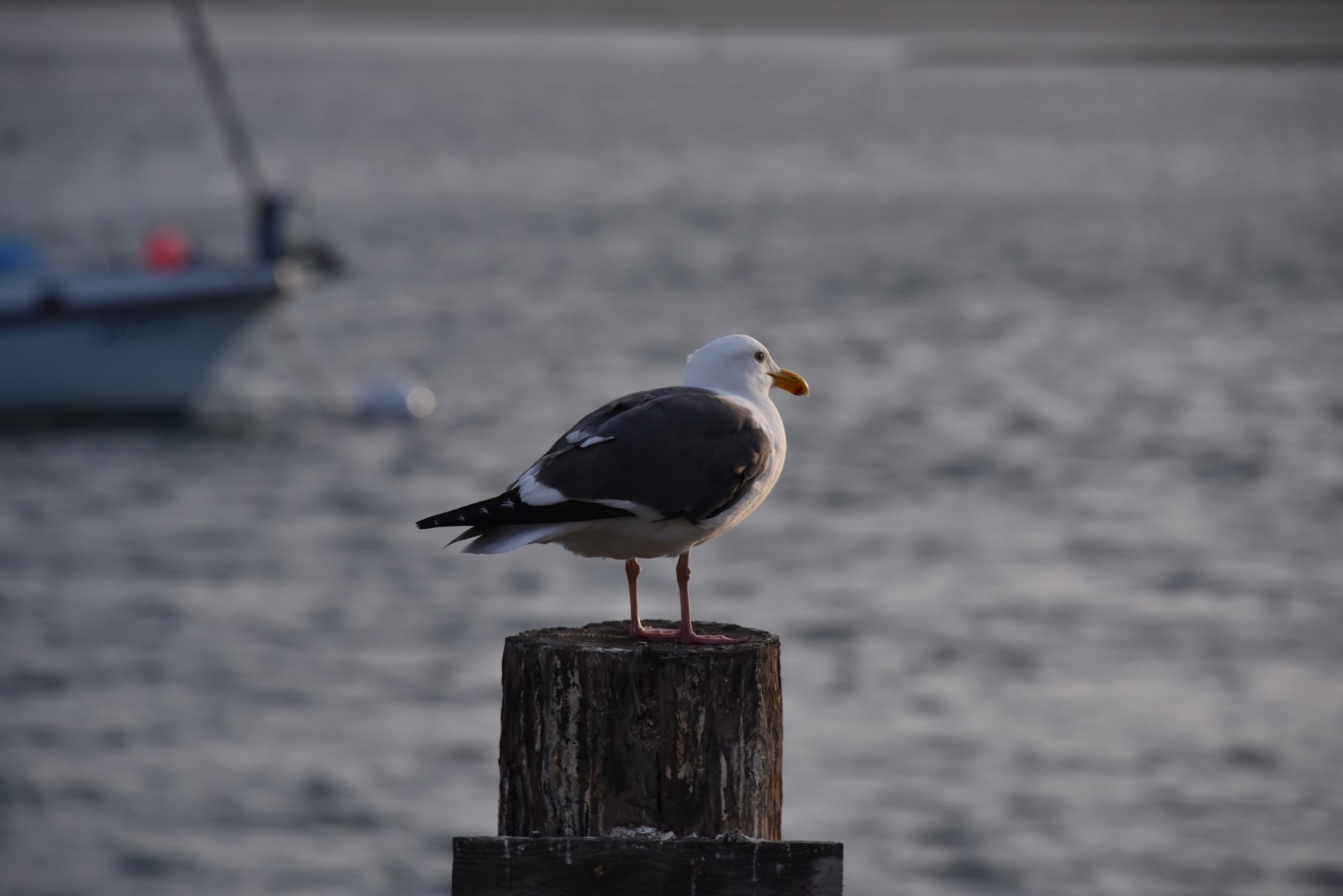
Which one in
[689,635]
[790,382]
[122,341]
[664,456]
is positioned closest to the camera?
[689,635]

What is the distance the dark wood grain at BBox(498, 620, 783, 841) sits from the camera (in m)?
3.83

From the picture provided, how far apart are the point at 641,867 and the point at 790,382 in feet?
5.97

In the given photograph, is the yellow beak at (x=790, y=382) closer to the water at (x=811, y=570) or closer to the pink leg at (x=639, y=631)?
the pink leg at (x=639, y=631)

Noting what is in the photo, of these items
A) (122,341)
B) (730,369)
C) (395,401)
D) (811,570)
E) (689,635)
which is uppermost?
(395,401)

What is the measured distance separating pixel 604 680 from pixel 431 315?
27958 mm

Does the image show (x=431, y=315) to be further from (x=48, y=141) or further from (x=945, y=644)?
(x=48, y=141)

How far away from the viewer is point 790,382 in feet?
16.5

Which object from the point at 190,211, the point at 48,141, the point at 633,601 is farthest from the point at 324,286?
the point at 48,141

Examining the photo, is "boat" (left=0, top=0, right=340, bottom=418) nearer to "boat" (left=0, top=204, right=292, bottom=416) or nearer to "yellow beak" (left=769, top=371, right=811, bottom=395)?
"boat" (left=0, top=204, right=292, bottom=416)

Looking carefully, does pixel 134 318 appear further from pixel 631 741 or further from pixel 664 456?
pixel 631 741

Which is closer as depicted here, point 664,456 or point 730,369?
point 664,456

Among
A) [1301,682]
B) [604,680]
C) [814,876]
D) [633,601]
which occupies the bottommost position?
[814,876]

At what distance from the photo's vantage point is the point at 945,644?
1330 centimetres

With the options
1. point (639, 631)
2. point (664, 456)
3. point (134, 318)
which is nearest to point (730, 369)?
point (664, 456)
